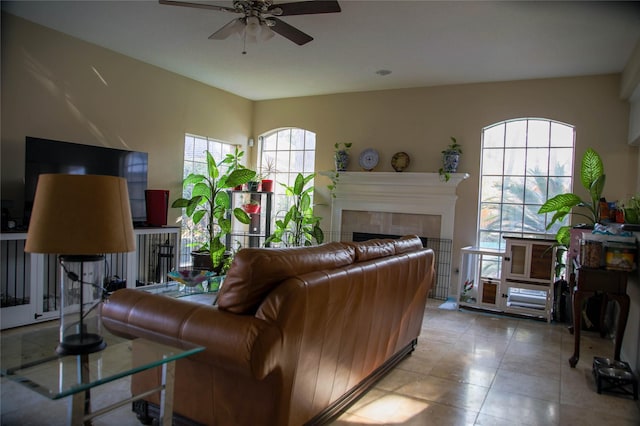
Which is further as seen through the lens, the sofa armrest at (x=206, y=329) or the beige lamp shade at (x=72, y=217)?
the sofa armrest at (x=206, y=329)

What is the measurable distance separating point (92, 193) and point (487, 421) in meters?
2.34

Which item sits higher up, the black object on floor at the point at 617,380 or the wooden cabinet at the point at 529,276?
the wooden cabinet at the point at 529,276

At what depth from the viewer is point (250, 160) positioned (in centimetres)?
729

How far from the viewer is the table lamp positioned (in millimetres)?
1497

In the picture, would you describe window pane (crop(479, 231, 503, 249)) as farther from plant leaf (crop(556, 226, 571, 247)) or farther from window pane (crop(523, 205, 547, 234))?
plant leaf (crop(556, 226, 571, 247))

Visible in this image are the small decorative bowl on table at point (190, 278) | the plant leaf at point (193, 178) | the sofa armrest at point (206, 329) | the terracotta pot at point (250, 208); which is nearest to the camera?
the sofa armrest at point (206, 329)

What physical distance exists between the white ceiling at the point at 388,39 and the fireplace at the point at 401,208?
129 centimetres

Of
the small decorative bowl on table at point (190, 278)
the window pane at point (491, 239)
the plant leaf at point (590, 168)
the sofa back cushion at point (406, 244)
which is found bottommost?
the small decorative bowl on table at point (190, 278)

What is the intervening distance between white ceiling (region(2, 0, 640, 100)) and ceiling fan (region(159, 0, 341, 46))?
0.53m

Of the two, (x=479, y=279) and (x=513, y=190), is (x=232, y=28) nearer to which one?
(x=479, y=279)

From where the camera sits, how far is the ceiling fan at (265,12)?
2930 millimetres

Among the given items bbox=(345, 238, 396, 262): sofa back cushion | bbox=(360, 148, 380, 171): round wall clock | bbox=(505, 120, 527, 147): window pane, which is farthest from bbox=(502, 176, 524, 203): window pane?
bbox=(345, 238, 396, 262): sofa back cushion

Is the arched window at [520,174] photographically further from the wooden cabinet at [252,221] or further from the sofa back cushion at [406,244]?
the wooden cabinet at [252,221]

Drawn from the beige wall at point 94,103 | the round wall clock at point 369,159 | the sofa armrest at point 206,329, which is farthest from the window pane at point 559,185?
the sofa armrest at point 206,329
